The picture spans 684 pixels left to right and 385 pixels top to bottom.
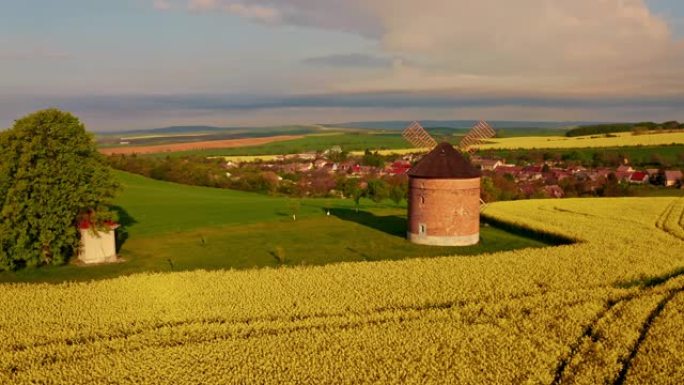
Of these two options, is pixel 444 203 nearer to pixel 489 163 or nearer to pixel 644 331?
pixel 644 331

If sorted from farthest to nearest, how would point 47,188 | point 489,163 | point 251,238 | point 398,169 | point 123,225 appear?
1. point 489,163
2. point 398,169
3. point 123,225
4. point 251,238
5. point 47,188

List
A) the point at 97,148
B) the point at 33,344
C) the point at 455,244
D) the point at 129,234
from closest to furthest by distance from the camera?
the point at 33,344
the point at 97,148
the point at 455,244
the point at 129,234

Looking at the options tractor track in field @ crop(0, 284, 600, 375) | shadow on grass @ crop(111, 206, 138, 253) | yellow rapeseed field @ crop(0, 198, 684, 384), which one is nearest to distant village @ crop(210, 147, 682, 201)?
shadow on grass @ crop(111, 206, 138, 253)

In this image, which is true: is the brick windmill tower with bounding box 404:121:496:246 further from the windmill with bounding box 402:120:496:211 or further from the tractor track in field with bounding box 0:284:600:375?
the tractor track in field with bounding box 0:284:600:375

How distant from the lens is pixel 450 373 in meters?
16.0

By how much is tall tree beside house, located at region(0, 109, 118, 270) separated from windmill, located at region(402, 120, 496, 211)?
24.1m

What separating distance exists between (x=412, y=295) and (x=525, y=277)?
632 cm

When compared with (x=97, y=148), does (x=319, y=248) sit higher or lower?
lower

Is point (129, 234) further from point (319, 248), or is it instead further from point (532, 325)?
point (532, 325)

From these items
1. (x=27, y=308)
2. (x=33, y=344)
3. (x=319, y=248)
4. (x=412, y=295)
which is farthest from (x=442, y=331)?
(x=319, y=248)

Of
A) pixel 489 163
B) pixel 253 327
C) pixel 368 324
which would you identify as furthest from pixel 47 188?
pixel 489 163

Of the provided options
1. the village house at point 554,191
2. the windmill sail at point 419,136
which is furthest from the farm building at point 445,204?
the village house at point 554,191

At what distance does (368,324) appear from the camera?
67.9 ft

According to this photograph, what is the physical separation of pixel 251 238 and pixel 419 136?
1652 centimetres
